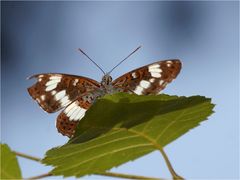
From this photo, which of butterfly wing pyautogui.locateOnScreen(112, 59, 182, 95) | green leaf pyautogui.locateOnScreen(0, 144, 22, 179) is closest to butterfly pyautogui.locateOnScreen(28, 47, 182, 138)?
butterfly wing pyautogui.locateOnScreen(112, 59, 182, 95)

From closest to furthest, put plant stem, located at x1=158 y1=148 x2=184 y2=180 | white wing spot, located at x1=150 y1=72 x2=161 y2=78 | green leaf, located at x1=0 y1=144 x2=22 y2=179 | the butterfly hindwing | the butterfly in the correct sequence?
plant stem, located at x1=158 y1=148 x2=184 y2=180 < green leaf, located at x1=0 y1=144 x2=22 y2=179 < the butterfly hindwing < the butterfly < white wing spot, located at x1=150 y1=72 x2=161 y2=78

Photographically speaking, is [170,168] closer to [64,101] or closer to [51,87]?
[64,101]

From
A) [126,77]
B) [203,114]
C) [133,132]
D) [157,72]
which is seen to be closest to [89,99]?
[126,77]

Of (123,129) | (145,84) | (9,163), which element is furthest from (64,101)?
(123,129)

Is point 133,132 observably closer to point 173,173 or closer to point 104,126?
point 104,126

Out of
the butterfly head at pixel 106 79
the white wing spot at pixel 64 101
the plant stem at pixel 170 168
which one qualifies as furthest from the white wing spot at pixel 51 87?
the plant stem at pixel 170 168

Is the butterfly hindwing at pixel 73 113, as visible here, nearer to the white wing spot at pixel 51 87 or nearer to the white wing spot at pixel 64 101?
the white wing spot at pixel 64 101

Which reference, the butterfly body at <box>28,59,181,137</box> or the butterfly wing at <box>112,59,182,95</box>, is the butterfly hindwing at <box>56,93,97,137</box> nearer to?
the butterfly body at <box>28,59,181,137</box>
